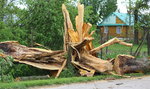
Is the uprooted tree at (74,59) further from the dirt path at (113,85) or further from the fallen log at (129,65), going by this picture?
the dirt path at (113,85)

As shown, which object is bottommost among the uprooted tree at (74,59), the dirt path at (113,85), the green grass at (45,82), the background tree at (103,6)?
the dirt path at (113,85)

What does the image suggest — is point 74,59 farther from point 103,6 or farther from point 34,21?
point 103,6

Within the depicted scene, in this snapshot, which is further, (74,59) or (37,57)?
(74,59)

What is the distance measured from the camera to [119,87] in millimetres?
8898

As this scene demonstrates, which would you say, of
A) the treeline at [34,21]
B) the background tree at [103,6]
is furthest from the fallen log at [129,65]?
the background tree at [103,6]

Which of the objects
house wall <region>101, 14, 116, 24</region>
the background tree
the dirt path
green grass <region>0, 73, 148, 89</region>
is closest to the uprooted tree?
green grass <region>0, 73, 148, 89</region>

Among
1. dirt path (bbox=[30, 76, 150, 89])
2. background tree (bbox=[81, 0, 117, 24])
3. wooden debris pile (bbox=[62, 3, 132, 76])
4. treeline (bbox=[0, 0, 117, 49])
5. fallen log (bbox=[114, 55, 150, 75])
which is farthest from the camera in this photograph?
background tree (bbox=[81, 0, 117, 24])

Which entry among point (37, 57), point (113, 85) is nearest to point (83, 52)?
point (37, 57)

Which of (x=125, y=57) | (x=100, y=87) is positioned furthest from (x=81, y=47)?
(x=100, y=87)

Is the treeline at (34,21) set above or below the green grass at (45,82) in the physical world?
above

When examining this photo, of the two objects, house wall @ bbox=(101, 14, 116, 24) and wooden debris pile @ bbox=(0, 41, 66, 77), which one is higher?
house wall @ bbox=(101, 14, 116, 24)

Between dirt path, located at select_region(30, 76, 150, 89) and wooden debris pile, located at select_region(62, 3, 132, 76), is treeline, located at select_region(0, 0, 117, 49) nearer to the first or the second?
wooden debris pile, located at select_region(62, 3, 132, 76)

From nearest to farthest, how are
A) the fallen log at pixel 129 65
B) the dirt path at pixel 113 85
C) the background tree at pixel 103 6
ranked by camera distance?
the dirt path at pixel 113 85 < the fallen log at pixel 129 65 < the background tree at pixel 103 6

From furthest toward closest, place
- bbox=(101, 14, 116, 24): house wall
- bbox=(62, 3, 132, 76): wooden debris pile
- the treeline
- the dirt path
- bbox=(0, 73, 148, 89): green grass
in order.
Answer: bbox=(101, 14, 116, 24): house wall
the treeline
bbox=(62, 3, 132, 76): wooden debris pile
the dirt path
bbox=(0, 73, 148, 89): green grass
